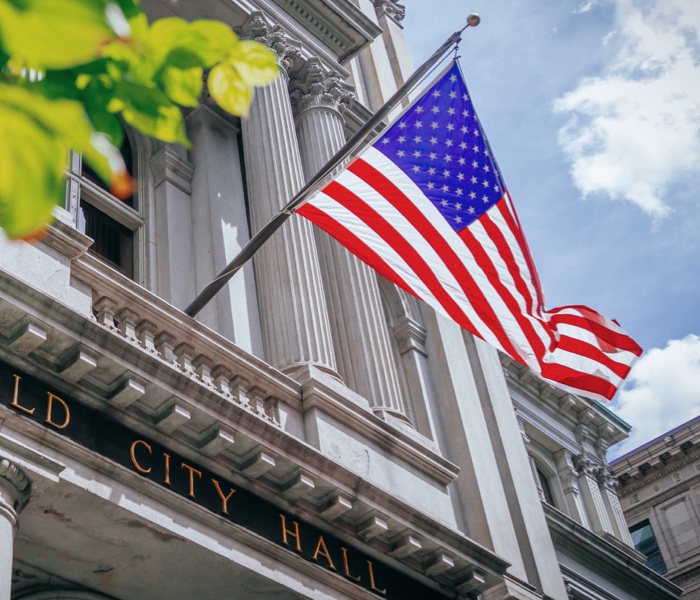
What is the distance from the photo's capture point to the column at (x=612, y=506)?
1045 inches

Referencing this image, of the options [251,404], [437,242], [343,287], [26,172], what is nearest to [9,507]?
[251,404]

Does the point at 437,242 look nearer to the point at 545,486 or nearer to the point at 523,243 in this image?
the point at 523,243

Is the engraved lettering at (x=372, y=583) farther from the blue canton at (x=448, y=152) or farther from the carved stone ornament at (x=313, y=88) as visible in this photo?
the carved stone ornament at (x=313, y=88)

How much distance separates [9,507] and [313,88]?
11375mm

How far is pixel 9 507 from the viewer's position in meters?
10.1

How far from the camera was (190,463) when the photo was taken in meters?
12.3

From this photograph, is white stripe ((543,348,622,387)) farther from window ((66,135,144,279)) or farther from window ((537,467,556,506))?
window ((537,467,556,506))

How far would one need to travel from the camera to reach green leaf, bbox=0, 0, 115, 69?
3066 mm

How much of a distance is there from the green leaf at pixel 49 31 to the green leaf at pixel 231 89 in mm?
956

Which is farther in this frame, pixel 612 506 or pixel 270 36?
pixel 612 506

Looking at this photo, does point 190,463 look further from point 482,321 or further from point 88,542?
point 482,321

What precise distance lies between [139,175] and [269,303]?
3698 millimetres

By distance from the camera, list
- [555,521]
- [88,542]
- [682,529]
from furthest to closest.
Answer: [682,529] → [555,521] → [88,542]

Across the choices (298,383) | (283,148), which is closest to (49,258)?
(298,383)
